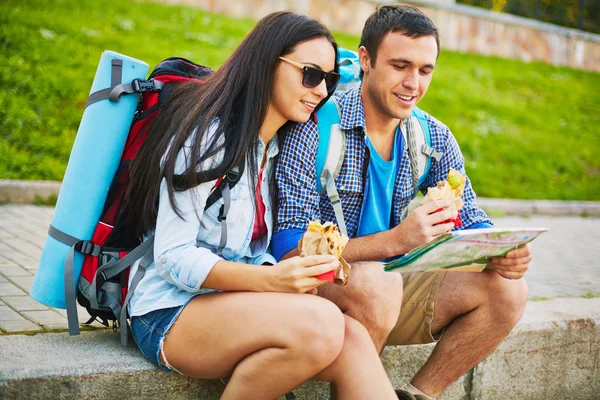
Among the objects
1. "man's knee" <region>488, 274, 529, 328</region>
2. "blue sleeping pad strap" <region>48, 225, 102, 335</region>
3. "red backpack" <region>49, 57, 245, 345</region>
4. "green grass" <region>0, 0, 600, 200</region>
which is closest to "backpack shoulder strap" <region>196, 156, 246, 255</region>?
"red backpack" <region>49, 57, 245, 345</region>

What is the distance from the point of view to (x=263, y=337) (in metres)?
2.38

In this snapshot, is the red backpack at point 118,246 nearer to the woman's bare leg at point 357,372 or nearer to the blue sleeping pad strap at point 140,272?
the blue sleeping pad strap at point 140,272

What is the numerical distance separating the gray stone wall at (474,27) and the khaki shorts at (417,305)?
11077mm

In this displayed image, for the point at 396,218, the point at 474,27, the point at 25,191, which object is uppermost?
the point at 474,27

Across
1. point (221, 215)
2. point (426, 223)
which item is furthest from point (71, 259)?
point (426, 223)

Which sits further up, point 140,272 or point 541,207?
point 140,272

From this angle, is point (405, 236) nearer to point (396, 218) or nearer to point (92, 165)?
point (396, 218)

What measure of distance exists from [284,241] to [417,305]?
69 centimetres

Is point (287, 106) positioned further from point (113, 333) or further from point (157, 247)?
point (113, 333)

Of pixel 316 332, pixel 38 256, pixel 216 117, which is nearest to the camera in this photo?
pixel 316 332

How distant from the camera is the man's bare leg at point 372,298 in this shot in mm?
2713

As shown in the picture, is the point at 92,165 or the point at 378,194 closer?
the point at 92,165

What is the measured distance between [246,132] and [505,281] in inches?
52.6

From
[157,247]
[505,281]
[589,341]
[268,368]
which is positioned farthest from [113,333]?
[589,341]
